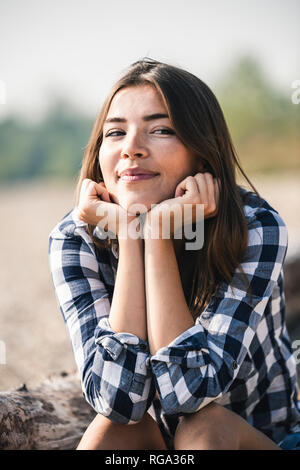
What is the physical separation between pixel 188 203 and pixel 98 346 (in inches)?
28.9

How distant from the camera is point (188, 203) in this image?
87.6 inches

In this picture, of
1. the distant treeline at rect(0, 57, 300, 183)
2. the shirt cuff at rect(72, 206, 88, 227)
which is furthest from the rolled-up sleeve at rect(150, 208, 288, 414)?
the distant treeline at rect(0, 57, 300, 183)

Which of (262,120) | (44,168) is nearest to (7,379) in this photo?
(262,120)

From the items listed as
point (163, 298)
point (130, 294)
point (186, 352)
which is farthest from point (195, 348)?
point (130, 294)

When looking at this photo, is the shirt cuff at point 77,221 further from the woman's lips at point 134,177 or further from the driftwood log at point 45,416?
the driftwood log at point 45,416

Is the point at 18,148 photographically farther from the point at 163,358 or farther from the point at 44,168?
the point at 163,358

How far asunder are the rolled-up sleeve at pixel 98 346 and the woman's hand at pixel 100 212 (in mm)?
120

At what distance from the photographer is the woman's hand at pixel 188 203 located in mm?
2209

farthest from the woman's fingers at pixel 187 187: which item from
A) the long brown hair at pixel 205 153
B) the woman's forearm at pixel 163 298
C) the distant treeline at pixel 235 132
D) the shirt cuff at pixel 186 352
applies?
the distant treeline at pixel 235 132

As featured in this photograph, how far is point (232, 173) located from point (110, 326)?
3.13 ft

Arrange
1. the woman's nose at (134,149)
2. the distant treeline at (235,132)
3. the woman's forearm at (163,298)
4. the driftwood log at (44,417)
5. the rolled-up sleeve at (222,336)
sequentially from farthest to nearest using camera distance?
the distant treeline at (235,132), the driftwood log at (44,417), the woman's nose at (134,149), the woman's forearm at (163,298), the rolled-up sleeve at (222,336)

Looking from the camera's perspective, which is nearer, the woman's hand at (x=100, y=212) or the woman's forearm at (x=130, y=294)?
the woman's forearm at (x=130, y=294)

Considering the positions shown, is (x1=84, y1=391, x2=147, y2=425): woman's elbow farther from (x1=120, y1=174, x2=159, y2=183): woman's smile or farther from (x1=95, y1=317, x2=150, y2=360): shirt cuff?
(x1=120, y1=174, x2=159, y2=183): woman's smile
